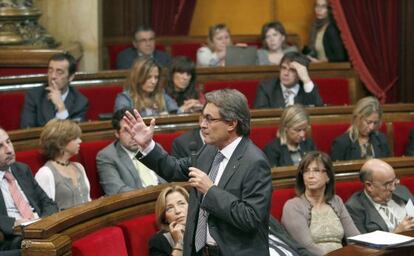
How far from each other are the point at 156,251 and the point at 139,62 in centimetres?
200

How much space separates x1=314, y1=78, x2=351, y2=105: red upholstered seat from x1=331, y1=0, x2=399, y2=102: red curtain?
1.14m

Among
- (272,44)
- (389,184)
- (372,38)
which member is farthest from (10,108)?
(372,38)

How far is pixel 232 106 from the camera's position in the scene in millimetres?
3348

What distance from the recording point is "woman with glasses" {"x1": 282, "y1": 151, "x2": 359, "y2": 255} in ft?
15.0

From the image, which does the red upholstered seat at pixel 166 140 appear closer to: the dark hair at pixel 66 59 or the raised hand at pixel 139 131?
the dark hair at pixel 66 59

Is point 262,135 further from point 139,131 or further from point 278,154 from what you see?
point 139,131

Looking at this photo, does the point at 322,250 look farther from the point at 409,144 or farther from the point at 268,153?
the point at 409,144

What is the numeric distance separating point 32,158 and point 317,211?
53.6 inches

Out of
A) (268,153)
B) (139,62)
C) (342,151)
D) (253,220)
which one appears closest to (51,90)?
(139,62)

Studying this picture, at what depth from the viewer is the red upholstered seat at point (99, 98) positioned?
20.6 ft

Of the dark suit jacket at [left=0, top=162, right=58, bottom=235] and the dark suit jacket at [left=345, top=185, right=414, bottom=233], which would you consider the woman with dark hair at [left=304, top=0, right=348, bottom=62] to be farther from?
the dark suit jacket at [left=0, top=162, right=58, bottom=235]

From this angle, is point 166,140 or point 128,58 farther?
point 128,58

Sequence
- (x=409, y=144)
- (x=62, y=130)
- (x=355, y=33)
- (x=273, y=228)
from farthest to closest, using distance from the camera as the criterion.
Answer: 1. (x=355, y=33)
2. (x=409, y=144)
3. (x=62, y=130)
4. (x=273, y=228)

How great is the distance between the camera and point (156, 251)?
4.02 metres
